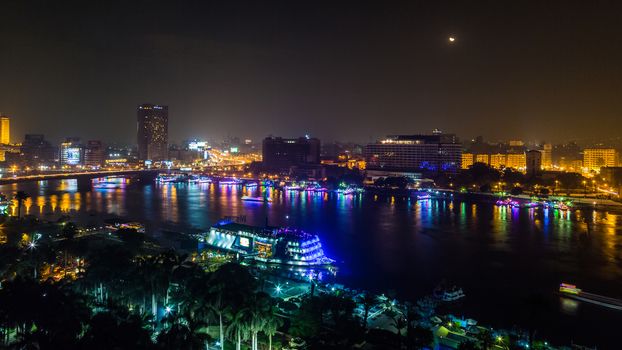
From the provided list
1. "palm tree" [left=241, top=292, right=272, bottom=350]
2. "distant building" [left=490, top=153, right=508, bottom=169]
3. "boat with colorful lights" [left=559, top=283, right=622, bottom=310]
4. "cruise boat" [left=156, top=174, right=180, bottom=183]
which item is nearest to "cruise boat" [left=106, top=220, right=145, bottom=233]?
"palm tree" [left=241, top=292, right=272, bottom=350]

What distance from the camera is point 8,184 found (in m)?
41.7

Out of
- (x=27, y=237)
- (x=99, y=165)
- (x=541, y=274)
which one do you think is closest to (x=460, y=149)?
(x=541, y=274)

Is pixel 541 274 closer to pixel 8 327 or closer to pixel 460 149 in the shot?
pixel 8 327

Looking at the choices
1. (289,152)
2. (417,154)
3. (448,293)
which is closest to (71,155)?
(289,152)

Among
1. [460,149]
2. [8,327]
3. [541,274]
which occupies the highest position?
[460,149]

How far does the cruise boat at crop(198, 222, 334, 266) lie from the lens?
44.5 feet

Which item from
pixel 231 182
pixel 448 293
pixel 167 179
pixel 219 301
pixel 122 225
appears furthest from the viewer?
pixel 167 179

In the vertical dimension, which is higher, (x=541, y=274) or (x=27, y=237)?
(x=27, y=237)

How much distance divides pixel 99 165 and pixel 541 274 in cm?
7061

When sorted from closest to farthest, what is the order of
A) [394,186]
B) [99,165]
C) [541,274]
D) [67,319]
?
[67,319] → [541,274] → [394,186] → [99,165]

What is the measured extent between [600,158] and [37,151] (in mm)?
83374

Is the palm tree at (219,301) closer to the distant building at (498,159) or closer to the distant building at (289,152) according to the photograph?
the distant building at (289,152)

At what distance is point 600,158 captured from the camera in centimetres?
5662

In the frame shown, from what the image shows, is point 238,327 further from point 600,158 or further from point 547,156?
point 547,156
